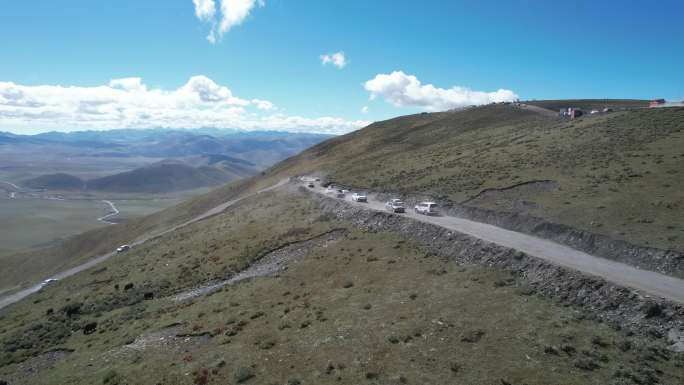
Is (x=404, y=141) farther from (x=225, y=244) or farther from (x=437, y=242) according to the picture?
(x=437, y=242)

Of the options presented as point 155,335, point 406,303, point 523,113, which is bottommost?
point 155,335

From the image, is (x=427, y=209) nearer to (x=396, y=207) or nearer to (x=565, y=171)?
(x=396, y=207)

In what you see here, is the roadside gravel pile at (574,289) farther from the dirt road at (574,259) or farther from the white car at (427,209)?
the white car at (427,209)

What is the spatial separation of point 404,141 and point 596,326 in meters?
97.1

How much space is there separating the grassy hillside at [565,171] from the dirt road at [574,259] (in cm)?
339

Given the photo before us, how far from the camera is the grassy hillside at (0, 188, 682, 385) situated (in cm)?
1691

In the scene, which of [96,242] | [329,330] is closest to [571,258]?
[329,330]

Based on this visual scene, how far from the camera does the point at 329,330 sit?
22.4 m

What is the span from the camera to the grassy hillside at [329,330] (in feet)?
55.5

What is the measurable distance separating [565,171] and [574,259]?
83.1ft

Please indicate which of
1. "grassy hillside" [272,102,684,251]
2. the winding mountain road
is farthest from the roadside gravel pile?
"grassy hillside" [272,102,684,251]

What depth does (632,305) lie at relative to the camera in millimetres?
19984

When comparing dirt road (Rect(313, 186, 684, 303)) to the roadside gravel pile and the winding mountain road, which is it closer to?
the winding mountain road

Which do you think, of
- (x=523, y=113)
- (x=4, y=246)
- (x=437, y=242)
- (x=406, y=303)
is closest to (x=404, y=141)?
(x=523, y=113)
